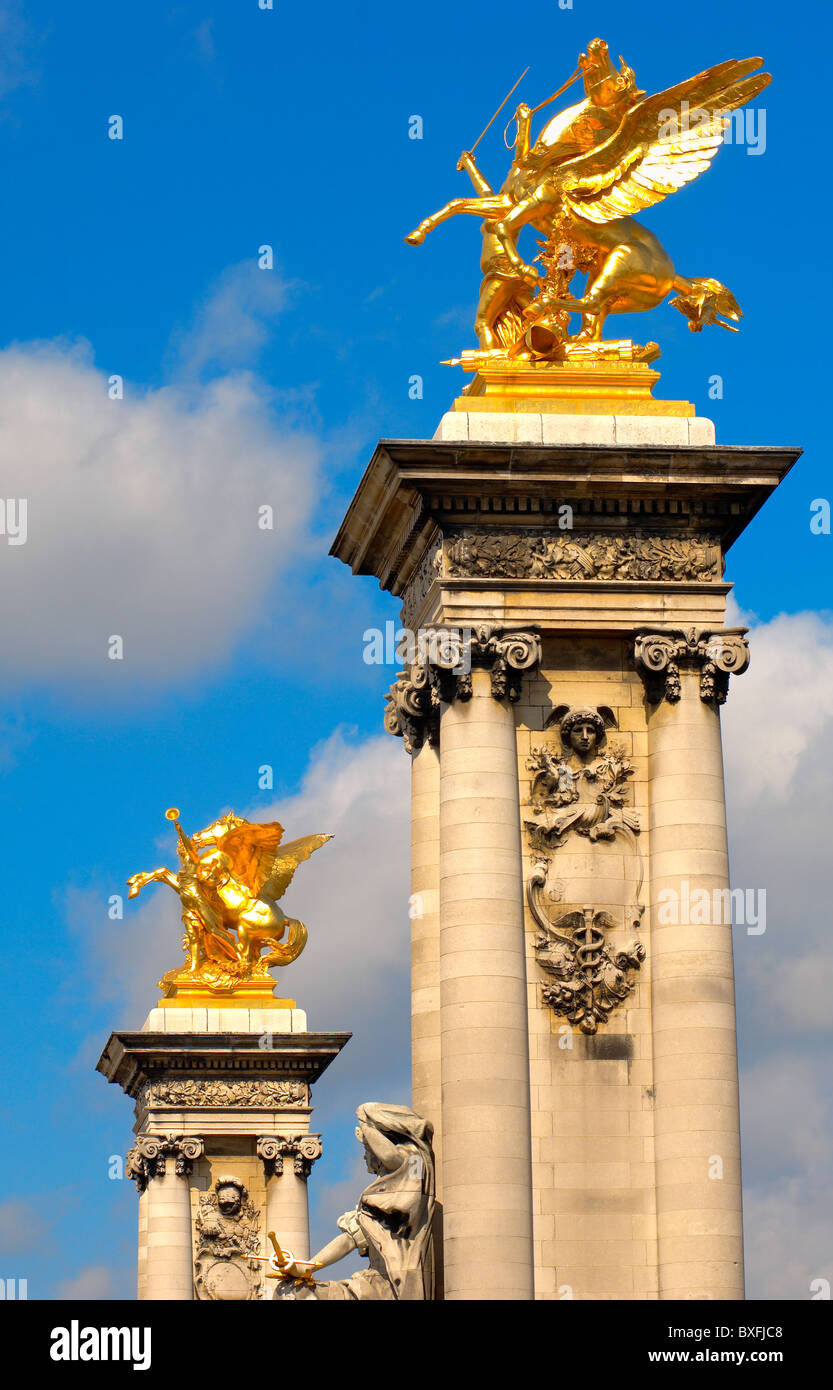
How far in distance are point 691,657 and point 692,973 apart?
11.4 ft

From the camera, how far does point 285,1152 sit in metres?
65.6

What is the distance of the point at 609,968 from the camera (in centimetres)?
3322

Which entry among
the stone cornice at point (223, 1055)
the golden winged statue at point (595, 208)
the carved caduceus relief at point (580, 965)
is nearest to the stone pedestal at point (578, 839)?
the carved caduceus relief at point (580, 965)

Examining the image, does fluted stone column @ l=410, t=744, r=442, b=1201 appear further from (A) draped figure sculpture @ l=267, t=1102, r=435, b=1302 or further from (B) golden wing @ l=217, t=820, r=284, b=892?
(B) golden wing @ l=217, t=820, r=284, b=892

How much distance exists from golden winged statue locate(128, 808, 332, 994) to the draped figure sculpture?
33561 millimetres

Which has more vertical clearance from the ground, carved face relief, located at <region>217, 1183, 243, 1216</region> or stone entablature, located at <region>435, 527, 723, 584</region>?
stone entablature, located at <region>435, 527, 723, 584</region>

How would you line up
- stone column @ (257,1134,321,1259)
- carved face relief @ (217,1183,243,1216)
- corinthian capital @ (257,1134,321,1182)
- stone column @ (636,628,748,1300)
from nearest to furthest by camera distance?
1. stone column @ (636,628,748,1300)
2. stone column @ (257,1134,321,1259)
3. corinthian capital @ (257,1134,321,1182)
4. carved face relief @ (217,1183,243,1216)

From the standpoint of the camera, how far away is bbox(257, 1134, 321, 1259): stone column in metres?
65.1

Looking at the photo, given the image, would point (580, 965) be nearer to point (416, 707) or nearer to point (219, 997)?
point (416, 707)

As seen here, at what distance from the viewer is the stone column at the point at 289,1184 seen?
2562 inches

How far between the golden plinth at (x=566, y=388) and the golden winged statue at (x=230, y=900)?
109ft

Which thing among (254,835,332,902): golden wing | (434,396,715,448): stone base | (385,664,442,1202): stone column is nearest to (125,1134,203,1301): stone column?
(254,835,332,902): golden wing

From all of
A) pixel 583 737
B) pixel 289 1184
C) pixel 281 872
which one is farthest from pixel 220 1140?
pixel 583 737
